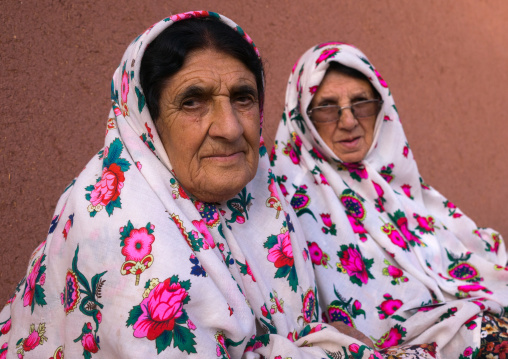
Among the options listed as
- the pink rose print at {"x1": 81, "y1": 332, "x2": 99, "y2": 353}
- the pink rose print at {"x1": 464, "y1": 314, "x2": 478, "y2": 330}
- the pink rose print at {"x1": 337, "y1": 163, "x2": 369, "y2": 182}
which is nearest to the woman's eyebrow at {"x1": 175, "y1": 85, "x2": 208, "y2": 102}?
the pink rose print at {"x1": 81, "y1": 332, "x2": 99, "y2": 353}

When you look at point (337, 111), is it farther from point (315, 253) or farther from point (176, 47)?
point (176, 47)

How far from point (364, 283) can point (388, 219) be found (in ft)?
1.54

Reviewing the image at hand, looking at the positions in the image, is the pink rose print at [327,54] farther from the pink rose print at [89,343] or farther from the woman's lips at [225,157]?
the pink rose print at [89,343]

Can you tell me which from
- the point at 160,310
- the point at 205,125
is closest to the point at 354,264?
the point at 205,125

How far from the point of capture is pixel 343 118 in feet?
8.39

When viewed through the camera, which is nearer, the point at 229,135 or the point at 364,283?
the point at 229,135

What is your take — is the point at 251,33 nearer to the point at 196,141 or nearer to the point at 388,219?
the point at 388,219

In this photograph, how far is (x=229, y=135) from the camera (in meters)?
1.56

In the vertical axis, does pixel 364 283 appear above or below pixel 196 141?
below

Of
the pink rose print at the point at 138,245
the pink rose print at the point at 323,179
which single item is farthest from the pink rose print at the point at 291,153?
the pink rose print at the point at 138,245

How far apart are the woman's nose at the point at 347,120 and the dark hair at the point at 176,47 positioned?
0.99 m

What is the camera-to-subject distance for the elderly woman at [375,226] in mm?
2117

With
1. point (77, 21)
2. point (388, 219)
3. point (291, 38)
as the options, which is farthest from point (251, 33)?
point (388, 219)

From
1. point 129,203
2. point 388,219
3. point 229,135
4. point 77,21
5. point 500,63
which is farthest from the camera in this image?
point 500,63
